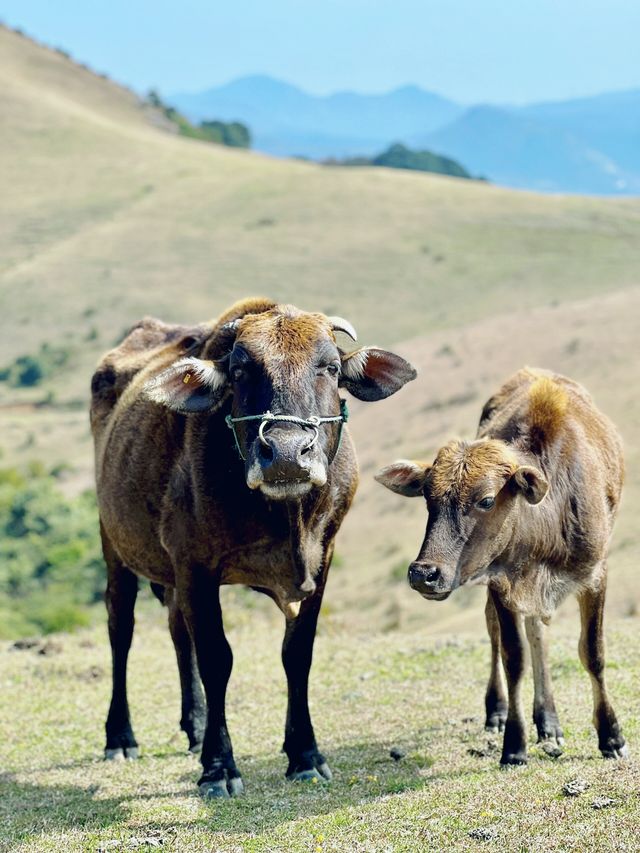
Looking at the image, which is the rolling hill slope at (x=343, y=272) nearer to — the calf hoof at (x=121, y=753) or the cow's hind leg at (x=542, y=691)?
the calf hoof at (x=121, y=753)

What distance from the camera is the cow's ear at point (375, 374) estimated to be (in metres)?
9.15

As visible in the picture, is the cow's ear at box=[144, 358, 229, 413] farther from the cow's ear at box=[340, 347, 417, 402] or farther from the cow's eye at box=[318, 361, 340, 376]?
the cow's ear at box=[340, 347, 417, 402]

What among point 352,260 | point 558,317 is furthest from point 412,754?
point 352,260

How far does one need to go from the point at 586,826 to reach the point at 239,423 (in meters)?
3.20

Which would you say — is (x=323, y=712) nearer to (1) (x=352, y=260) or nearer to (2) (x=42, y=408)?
(2) (x=42, y=408)

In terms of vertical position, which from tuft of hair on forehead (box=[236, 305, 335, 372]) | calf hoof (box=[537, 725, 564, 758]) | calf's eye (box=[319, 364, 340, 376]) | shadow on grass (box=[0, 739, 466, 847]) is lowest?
shadow on grass (box=[0, 739, 466, 847])

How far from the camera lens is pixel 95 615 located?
1103 inches

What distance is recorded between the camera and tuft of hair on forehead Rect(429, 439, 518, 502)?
8.70 metres

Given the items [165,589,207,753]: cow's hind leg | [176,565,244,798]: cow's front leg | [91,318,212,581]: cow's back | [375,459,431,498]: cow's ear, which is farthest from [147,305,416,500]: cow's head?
[165,589,207,753]: cow's hind leg

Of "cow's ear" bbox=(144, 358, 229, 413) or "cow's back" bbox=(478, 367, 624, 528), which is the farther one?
"cow's back" bbox=(478, 367, 624, 528)

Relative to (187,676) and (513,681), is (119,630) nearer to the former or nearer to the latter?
(187,676)

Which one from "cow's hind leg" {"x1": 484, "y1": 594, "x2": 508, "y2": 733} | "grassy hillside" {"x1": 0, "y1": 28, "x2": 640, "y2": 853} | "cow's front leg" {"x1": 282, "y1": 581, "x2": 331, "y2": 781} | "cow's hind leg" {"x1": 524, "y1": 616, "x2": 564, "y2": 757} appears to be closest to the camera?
"grassy hillside" {"x1": 0, "y1": 28, "x2": 640, "y2": 853}

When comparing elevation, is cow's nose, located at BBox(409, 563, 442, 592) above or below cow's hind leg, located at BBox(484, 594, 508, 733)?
above

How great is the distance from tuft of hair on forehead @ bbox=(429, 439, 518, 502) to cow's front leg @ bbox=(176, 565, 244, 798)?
1670 mm
